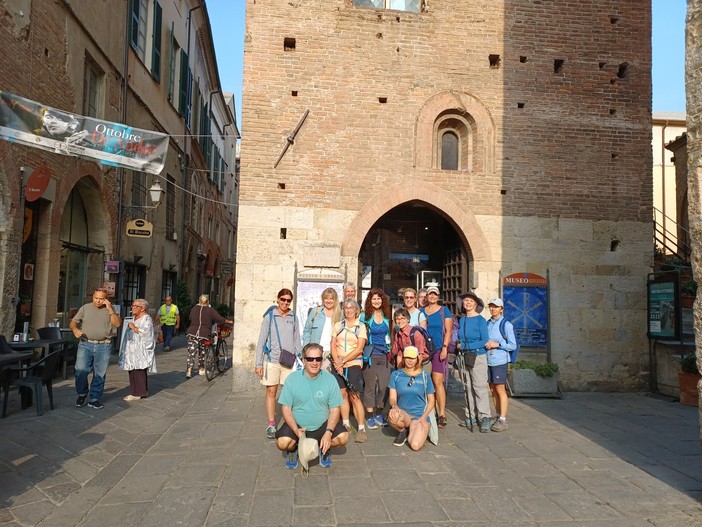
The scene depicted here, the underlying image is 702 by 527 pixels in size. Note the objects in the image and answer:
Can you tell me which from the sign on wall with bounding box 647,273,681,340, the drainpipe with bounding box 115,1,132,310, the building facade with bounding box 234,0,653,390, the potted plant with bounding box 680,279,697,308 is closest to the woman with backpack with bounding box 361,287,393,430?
the building facade with bounding box 234,0,653,390

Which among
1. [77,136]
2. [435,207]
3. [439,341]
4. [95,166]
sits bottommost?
[439,341]

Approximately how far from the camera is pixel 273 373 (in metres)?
6.16

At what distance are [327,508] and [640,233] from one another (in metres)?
7.96

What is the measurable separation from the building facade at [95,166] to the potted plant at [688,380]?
1087cm

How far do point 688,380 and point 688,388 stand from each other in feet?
0.41

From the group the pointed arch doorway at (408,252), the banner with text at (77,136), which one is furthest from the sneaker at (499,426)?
the banner with text at (77,136)

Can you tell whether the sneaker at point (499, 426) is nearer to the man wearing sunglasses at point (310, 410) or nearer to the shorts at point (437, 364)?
the shorts at point (437, 364)

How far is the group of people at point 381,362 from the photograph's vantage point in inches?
220

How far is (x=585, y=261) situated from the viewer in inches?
375

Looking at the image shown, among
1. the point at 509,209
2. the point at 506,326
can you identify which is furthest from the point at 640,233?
the point at 506,326

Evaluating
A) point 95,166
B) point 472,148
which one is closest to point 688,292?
point 472,148

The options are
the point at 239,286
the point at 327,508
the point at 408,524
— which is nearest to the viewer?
the point at 408,524

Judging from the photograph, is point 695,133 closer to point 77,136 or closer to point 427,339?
point 427,339

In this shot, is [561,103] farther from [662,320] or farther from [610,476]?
[610,476]
